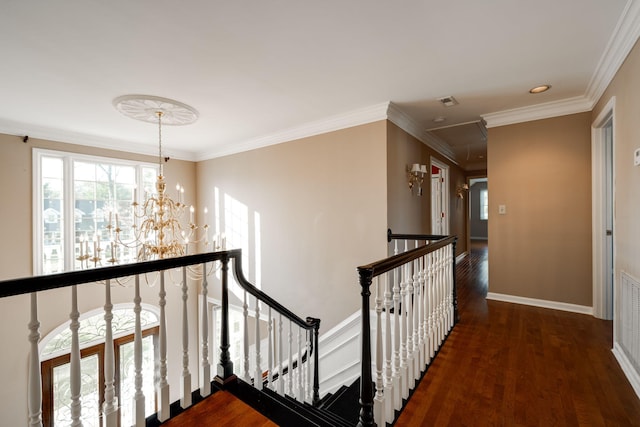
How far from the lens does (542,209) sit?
3.42 meters

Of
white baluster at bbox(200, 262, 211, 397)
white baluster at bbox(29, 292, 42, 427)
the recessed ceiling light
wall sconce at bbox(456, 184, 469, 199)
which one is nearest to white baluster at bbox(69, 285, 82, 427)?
white baluster at bbox(29, 292, 42, 427)

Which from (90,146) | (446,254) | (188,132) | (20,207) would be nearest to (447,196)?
(446,254)

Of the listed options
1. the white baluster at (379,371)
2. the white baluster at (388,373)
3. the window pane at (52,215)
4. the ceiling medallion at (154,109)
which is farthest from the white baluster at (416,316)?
the window pane at (52,215)

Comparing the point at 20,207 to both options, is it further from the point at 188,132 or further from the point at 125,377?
the point at 125,377

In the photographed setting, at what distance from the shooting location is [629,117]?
2047 mm

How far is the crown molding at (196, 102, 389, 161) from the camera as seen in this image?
3.32 m

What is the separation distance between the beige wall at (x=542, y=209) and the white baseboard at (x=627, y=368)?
1.18 m

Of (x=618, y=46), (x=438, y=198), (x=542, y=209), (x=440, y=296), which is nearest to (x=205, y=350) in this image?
(x=440, y=296)

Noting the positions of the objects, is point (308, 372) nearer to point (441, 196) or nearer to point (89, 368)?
point (89, 368)

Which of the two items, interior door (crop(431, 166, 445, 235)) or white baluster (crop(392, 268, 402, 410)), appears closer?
white baluster (crop(392, 268, 402, 410))

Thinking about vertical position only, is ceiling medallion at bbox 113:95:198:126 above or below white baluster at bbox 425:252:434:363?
above

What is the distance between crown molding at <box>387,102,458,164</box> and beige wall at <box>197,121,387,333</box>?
0.25 metres

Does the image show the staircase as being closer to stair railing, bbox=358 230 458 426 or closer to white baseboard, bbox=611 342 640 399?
stair railing, bbox=358 230 458 426

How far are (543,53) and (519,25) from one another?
54 cm
